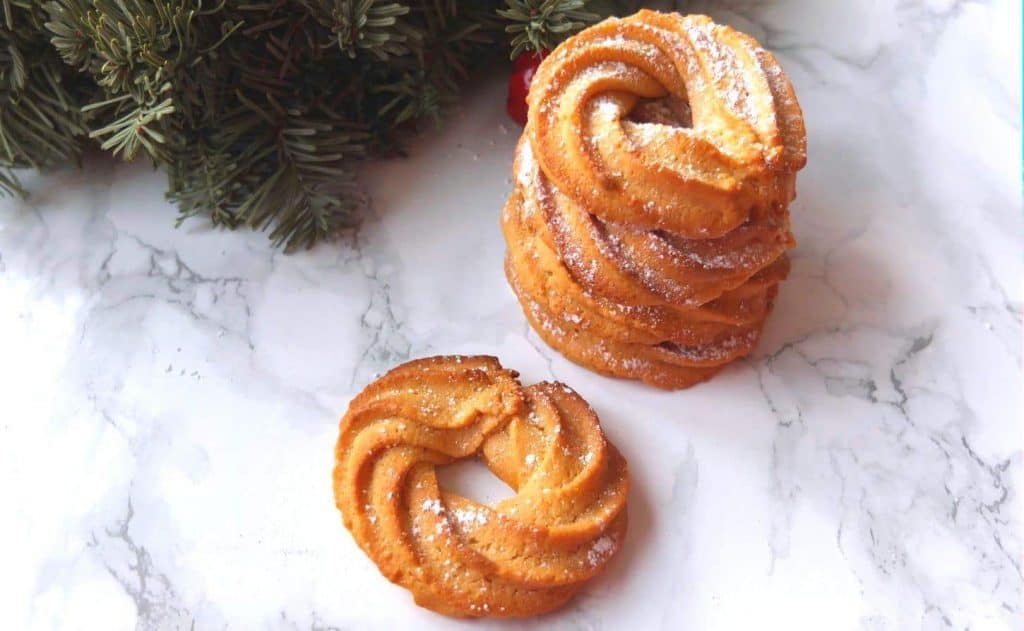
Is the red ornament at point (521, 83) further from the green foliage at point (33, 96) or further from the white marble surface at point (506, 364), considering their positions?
the green foliage at point (33, 96)

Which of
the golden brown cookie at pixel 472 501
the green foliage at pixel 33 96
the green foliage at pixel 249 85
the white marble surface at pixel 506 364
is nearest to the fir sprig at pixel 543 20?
the green foliage at pixel 249 85

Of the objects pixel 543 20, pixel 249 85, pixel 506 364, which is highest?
pixel 543 20

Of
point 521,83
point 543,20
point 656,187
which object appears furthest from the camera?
point 521,83

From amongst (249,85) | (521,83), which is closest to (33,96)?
(249,85)

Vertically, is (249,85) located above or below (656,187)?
below

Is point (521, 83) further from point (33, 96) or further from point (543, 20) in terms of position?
point (33, 96)

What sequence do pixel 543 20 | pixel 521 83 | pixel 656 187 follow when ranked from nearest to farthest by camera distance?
pixel 656 187
pixel 543 20
pixel 521 83

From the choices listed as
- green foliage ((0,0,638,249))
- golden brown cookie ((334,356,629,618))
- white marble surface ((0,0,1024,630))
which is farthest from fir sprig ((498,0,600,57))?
golden brown cookie ((334,356,629,618))

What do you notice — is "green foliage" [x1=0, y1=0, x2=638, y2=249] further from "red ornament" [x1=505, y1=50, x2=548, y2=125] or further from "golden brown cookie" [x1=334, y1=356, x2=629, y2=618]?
"golden brown cookie" [x1=334, y1=356, x2=629, y2=618]
